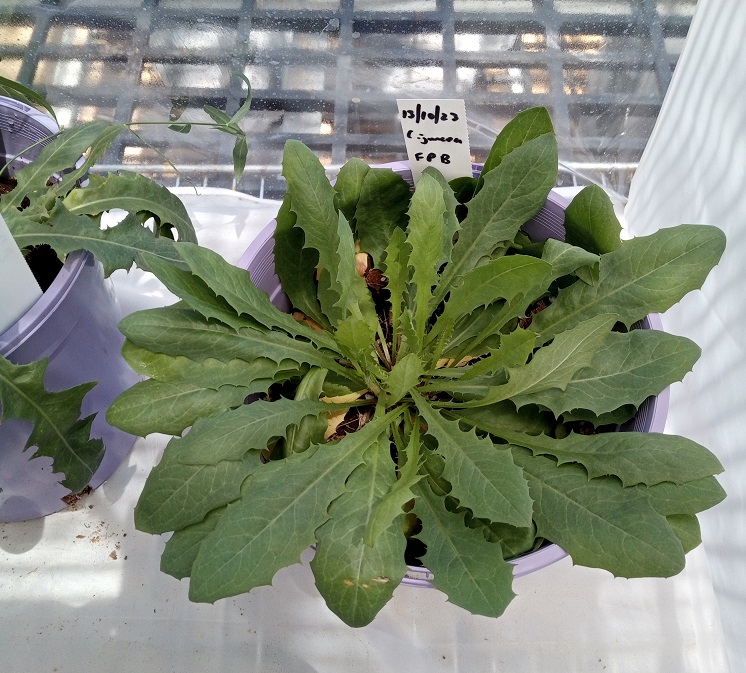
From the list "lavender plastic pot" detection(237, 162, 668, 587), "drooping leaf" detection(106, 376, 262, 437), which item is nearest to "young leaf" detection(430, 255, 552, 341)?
"lavender plastic pot" detection(237, 162, 668, 587)

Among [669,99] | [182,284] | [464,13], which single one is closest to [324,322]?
[182,284]

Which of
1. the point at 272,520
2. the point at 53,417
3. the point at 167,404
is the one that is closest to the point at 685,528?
the point at 272,520

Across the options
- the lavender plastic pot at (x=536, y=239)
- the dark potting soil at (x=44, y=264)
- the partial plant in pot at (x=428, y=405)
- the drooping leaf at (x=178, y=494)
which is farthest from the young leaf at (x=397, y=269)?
the dark potting soil at (x=44, y=264)

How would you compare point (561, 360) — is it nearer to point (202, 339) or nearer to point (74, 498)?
point (202, 339)

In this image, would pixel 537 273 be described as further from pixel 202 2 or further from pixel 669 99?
pixel 202 2

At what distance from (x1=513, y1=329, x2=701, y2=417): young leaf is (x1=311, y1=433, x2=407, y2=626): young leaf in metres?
0.16

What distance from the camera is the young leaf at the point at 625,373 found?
60 cm

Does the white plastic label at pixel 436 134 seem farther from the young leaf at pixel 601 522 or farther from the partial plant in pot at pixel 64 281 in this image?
the young leaf at pixel 601 522

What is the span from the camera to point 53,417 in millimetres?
624

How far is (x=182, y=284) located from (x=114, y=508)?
359 mm

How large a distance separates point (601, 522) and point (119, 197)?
519mm

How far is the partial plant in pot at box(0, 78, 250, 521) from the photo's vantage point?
0.62 metres

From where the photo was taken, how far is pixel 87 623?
2.53 feet

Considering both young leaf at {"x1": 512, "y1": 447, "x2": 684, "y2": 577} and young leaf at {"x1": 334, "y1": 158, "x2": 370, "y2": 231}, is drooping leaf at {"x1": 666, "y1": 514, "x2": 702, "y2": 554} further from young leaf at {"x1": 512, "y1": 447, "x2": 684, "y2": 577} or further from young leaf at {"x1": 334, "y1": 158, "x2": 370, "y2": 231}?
young leaf at {"x1": 334, "y1": 158, "x2": 370, "y2": 231}
